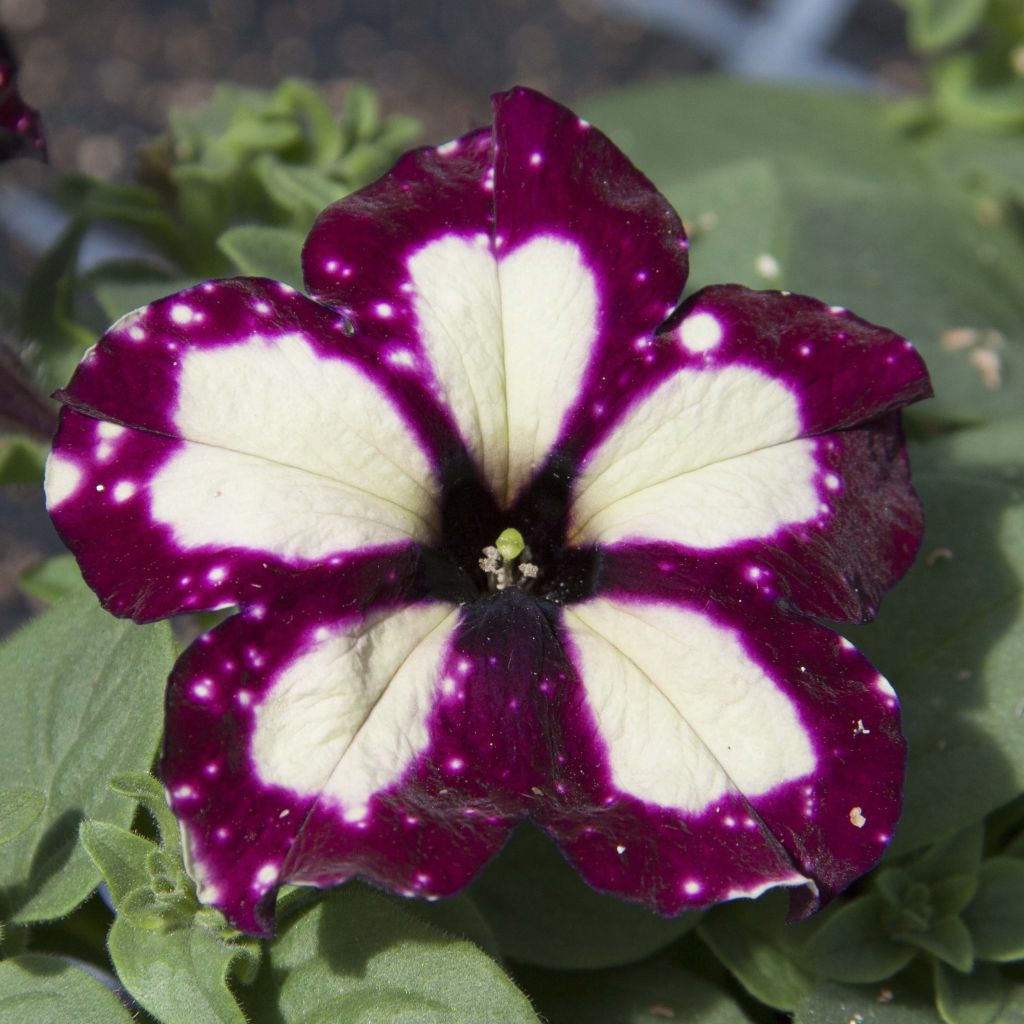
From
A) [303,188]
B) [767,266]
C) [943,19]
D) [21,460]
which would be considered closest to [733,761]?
[767,266]

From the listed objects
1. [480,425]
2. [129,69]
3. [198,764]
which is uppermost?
[480,425]

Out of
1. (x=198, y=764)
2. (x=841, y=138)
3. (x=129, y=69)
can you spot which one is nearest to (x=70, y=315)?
(x=198, y=764)

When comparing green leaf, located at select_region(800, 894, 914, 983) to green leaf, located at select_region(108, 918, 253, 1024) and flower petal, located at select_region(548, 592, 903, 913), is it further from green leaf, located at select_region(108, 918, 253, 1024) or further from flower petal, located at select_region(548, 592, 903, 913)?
green leaf, located at select_region(108, 918, 253, 1024)

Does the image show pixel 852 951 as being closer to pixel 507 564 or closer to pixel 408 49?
pixel 507 564

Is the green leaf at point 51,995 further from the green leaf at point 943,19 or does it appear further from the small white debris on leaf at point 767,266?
the green leaf at point 943,19

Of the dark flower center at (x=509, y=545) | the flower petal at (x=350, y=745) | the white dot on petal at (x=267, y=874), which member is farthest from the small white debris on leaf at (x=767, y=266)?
the white dot on petal at (x=267, y=874)

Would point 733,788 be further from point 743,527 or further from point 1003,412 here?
point 1003,412
